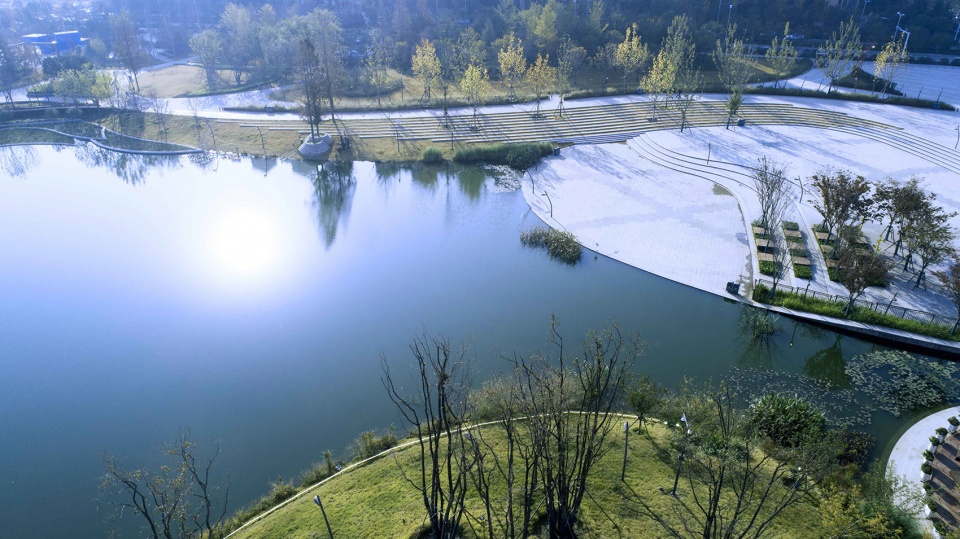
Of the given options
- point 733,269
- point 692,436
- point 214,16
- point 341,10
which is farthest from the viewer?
point 214,16

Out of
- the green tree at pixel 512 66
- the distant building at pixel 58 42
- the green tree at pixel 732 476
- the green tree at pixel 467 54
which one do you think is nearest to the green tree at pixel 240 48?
the green tree at pixel 467 54

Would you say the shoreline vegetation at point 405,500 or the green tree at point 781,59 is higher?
the green tree at point 781,59

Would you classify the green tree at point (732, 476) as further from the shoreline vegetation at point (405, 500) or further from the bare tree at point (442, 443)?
the bare tree at point (442, 443)

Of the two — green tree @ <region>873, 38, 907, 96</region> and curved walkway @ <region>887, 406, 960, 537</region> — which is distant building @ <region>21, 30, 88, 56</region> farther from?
curved walkway @ <region>887, 406, 960, 537</region>

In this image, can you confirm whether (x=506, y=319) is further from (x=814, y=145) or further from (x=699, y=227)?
(x=814, y=145)

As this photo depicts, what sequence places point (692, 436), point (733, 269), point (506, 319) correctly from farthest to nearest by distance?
point (733, 269) → point (506, 319) → point (692, 436)

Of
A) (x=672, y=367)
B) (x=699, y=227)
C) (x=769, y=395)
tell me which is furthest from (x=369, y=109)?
(x=769, y=395)

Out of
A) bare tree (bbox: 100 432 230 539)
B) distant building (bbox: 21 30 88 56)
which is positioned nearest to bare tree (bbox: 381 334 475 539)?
bare tree (bbox: 100 432 230 539)

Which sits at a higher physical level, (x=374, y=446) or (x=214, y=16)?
(x=214, y=16)
